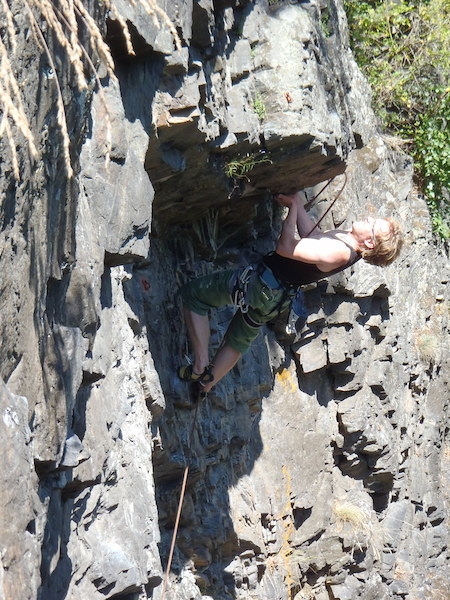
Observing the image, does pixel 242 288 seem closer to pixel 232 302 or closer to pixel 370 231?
pixel 232 302

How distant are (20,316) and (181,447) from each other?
299 cm

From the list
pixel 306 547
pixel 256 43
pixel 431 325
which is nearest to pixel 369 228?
pixel 256 43

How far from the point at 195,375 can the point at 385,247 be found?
1.46 metres

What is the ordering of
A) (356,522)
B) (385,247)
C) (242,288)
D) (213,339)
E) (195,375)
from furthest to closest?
(356,522)
(213,339)
(195,375)
(242,288)
(385,247)

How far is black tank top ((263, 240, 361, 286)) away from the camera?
525 cm

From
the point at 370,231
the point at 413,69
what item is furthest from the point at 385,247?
the point at 413,69

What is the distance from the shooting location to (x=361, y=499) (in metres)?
7.93

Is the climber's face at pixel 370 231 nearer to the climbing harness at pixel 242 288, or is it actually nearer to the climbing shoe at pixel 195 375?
the climbing harness at pixel 242 288

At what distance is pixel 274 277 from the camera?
5355 millimetres

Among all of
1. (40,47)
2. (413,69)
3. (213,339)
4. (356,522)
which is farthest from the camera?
(413,69)

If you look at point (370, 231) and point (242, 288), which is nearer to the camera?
point (370, 231)

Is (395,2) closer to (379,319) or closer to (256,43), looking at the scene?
(379,319)

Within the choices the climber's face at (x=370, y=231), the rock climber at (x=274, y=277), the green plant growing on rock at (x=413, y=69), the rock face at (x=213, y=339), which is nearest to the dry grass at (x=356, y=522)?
the rock face at (x=213, y=339)

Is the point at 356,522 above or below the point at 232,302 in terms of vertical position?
below
